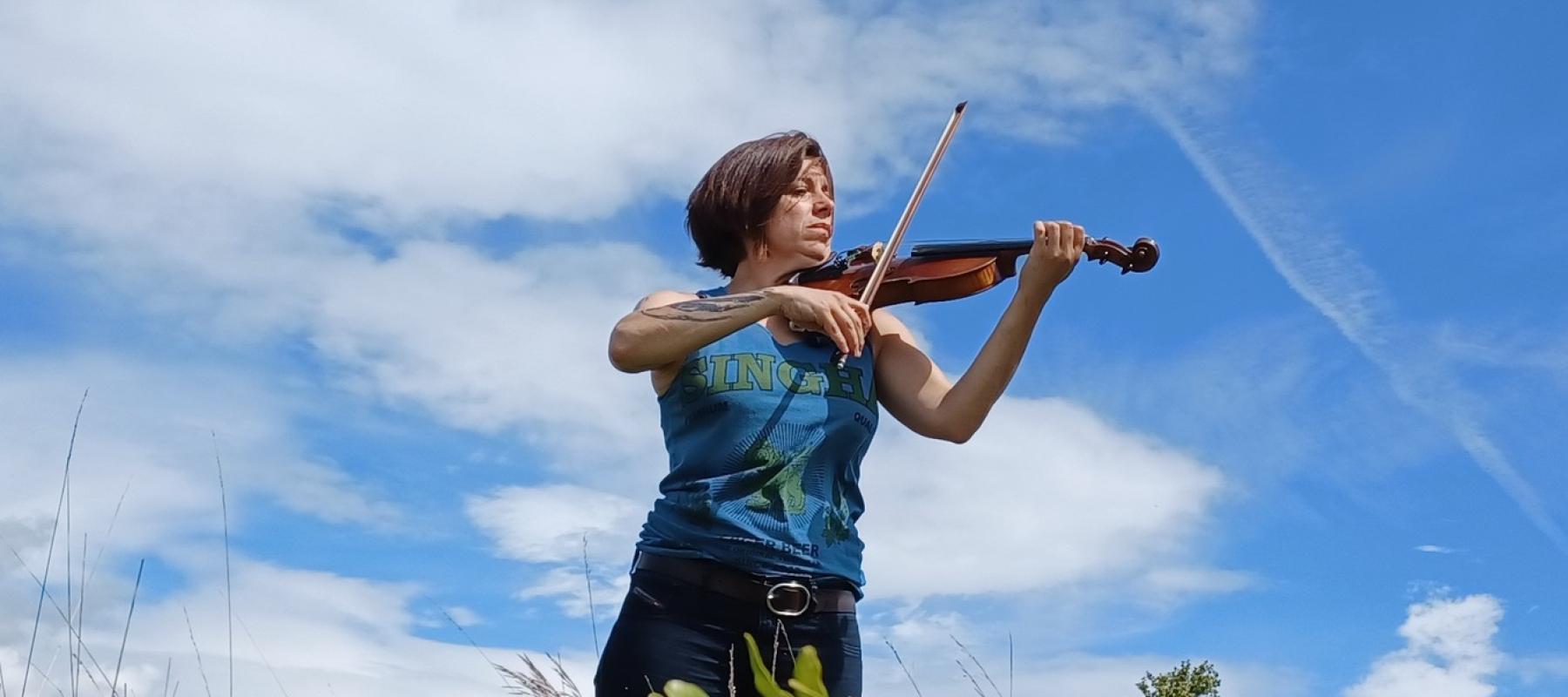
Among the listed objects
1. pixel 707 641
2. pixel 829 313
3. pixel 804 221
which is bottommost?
pixel 707 641

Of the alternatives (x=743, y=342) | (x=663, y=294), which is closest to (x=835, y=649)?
(x=743, y=342)

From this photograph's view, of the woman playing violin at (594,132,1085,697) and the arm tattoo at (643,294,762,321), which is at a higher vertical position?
the arm tattoo at (643,294,762,321)

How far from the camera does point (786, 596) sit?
8.27ft

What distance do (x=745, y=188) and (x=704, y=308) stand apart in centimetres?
38

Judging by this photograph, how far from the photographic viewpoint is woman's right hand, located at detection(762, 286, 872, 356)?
256cm

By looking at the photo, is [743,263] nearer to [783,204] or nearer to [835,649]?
[783,204]

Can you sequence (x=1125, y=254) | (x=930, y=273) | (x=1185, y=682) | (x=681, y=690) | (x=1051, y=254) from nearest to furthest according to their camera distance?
(x=681, y=690) → (x=1051, y=254) → (x=1125, y=254) → (x=930, y=273) → (x=1185, y=682)

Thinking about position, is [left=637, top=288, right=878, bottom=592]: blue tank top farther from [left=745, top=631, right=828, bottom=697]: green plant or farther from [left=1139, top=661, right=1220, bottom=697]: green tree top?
[left=1139, top=661, right=1220, bottom=697]: green tree top

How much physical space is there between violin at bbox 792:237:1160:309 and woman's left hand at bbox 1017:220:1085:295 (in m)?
0.39

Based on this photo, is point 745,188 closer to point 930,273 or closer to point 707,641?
point 930,273

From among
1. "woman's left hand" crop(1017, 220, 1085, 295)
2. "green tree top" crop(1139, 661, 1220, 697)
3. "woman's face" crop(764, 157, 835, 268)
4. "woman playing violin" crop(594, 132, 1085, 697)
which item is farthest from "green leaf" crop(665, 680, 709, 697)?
"green tree top" crop(1139, 661, 1220, 697)

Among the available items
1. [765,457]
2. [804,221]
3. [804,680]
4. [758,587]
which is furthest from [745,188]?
[804,680]

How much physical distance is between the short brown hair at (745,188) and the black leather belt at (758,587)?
0.78 m

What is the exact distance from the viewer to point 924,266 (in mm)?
3197
